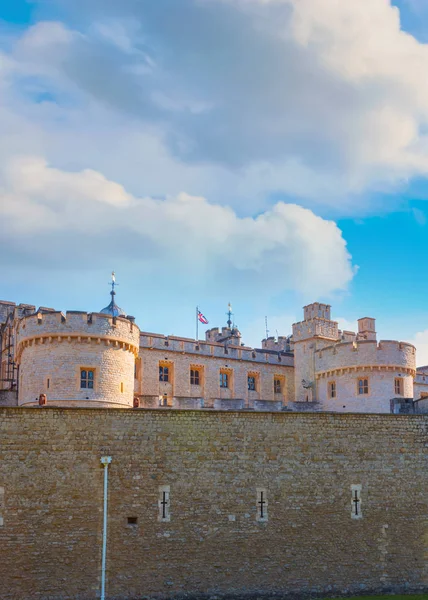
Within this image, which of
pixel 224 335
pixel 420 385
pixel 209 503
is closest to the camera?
pixel 209 503

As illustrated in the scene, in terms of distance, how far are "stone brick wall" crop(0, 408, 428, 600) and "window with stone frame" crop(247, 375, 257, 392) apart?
82.5 ft

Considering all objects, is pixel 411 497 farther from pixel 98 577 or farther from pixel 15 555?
pixel 15 555

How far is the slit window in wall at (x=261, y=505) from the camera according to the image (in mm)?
29188

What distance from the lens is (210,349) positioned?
54.4 metres

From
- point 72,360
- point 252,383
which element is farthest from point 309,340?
point 72,360

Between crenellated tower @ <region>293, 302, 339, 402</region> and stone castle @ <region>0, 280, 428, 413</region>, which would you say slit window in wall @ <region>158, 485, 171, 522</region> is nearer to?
stone castle @ <region>0, 280, 428, 413</region>

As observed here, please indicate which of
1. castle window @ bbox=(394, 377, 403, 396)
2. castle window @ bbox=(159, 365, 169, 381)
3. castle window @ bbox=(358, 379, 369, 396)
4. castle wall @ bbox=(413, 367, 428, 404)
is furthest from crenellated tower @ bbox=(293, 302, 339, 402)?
castle window @ bbox=(159, 365, 169, 381)

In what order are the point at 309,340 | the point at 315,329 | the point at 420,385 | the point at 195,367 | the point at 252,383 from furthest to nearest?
the point at 420,385, the point at 252,383, the point at 309,340, the point at 315,329, the point at 195,367

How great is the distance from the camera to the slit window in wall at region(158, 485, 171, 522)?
28.2 m

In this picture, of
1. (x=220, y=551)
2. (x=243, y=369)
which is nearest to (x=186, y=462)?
(x=220, y=551)

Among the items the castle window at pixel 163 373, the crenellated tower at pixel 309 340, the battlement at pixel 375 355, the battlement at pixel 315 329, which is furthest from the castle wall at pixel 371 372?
the castle window at pixel 163 373

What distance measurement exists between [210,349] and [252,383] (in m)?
4.10

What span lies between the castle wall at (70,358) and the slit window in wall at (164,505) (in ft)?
44.7

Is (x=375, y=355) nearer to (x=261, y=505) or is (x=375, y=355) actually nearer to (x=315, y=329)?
(x=315, y=329)
